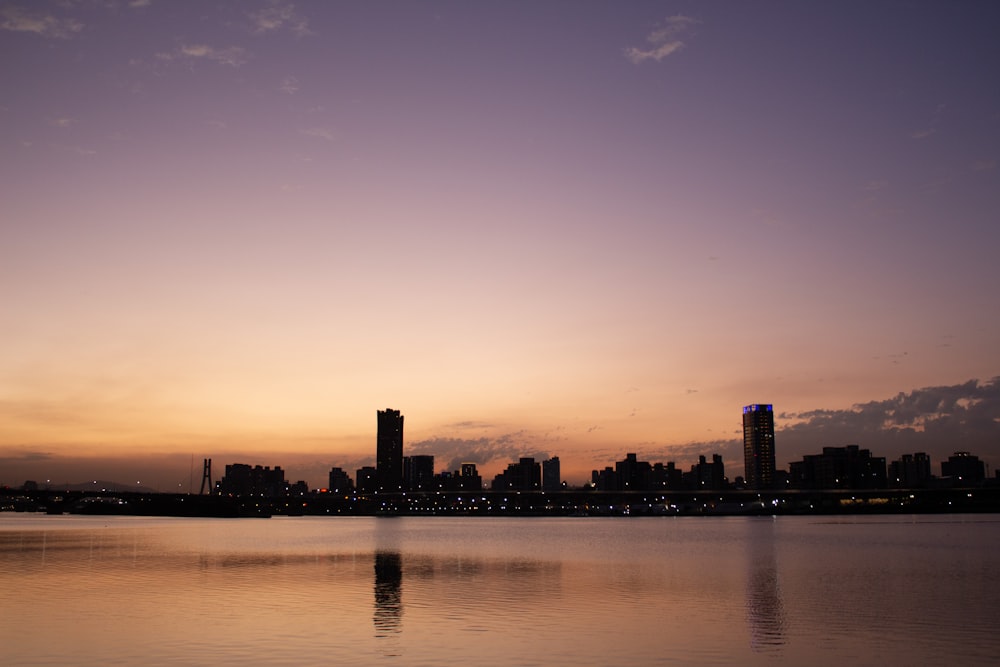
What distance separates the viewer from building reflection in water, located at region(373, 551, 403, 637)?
127ft

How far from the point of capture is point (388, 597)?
50.7 metres

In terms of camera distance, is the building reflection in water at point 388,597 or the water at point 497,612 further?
the building reflection in water at point 388,597

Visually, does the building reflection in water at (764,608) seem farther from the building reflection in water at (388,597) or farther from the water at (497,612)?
the building reflection in water at (388,597)

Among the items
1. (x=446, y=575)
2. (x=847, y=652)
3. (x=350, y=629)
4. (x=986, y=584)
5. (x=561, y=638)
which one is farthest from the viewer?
(x=446, y=575)

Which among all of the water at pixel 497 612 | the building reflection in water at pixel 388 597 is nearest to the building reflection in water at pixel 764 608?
the water at pixel 497 612

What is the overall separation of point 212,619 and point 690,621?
71.3ft

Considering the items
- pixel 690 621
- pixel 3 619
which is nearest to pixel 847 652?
pixel 690 621

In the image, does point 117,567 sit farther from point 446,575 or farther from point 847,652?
point 847,652

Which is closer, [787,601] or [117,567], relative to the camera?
[787,601]

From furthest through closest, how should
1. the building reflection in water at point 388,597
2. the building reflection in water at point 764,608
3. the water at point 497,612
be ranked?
1. the building reflection in water at point 388,597
2. the building reflection in water at point 764,608
3. the water at point 497,612

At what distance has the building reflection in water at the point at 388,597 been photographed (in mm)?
38812

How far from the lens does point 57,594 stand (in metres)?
50.9

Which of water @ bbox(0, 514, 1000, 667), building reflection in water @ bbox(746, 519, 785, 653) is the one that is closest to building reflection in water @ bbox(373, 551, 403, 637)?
water @ bbox(0, 514, 1000, 667)

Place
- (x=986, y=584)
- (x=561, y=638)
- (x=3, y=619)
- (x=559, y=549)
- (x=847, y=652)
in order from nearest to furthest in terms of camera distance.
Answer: (x=847, y=652), (x=561, y=638), (x=3, y=619), (x=986, y=584), (x=559, y=549)
